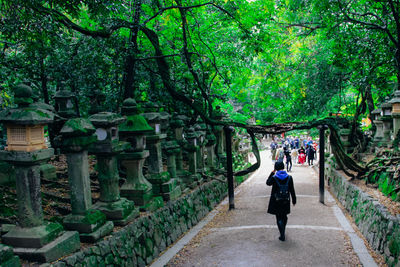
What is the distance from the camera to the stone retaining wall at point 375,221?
6.08m

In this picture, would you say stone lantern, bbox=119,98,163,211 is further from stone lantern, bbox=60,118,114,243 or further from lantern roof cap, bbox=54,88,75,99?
lantern roof cap, bbox=54,88,75,99

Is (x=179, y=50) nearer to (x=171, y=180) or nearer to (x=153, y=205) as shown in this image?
(x=171, y=180)

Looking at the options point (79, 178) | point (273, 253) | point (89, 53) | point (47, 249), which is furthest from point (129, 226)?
point (89, 53)

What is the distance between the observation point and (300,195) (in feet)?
43.9

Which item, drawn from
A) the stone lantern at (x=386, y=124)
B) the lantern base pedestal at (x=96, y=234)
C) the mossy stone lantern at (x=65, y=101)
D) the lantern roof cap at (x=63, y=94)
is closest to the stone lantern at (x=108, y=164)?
the lantern base pedestal at (x=96, y=234)

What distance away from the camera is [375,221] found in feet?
24.0

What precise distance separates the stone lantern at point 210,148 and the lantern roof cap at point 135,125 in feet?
19.0

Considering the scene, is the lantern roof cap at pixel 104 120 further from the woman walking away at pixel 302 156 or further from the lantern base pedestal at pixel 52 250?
the woman walking away at pixel 302 156

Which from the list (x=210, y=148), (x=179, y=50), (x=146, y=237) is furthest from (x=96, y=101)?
(x=210, y=148)

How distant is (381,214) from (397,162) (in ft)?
8.77

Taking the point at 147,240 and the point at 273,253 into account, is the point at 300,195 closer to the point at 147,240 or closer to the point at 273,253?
the point at 273,253

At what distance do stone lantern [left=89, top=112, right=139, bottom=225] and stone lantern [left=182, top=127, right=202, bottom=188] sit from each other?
4200 millimetres

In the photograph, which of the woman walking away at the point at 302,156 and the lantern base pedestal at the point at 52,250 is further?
the woman walking away at the point at 302,156

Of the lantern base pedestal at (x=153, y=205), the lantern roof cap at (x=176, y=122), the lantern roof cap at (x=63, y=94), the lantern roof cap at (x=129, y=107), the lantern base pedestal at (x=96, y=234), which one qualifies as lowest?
the lantern base pedestal at (x=153, y=205)
